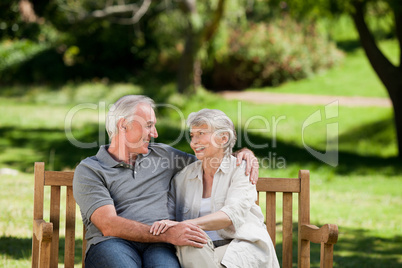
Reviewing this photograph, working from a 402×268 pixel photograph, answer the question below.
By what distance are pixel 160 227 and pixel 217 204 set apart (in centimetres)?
44

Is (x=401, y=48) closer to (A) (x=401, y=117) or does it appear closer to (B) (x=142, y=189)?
(A) (x=401, y=117)

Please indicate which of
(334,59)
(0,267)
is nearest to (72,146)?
(0,267)

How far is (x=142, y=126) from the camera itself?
12.0 ft

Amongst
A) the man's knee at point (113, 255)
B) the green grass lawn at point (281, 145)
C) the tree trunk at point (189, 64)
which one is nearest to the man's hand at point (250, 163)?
the man's knee at point (113, 255)

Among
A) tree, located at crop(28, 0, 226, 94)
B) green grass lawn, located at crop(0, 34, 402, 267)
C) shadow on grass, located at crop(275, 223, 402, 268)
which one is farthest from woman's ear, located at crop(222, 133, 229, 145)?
tree, located at crop(28, 0, 226, 94)

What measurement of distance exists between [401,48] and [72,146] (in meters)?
7.70

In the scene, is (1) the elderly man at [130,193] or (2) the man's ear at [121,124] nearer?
(1) the elderly man at [130,193]

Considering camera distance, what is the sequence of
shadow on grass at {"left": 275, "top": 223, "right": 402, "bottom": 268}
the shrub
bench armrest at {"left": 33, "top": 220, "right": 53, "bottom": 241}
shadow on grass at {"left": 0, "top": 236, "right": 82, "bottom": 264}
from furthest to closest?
the shrub
shadow on grass at {"left": 275, "top": 223, "right": 402, "bottom": 268}
shadow on grass at {"left": 0, "top": 236, "right": 82, "bottom": 264}
bench armrest at {"left": 33, "top": 220, "right": 53, "bottom": 241}

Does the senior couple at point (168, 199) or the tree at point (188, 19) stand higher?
the tree at point (188, 19)

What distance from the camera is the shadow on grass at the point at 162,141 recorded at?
10758mm

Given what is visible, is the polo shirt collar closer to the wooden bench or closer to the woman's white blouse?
the wooden bench

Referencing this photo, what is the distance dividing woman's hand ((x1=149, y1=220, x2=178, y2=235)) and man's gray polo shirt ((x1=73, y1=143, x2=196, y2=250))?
0.18 m

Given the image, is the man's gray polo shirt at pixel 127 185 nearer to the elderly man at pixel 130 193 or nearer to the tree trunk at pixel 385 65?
the elderly man at pixel 130 193

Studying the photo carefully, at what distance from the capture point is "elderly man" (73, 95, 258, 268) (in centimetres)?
332
